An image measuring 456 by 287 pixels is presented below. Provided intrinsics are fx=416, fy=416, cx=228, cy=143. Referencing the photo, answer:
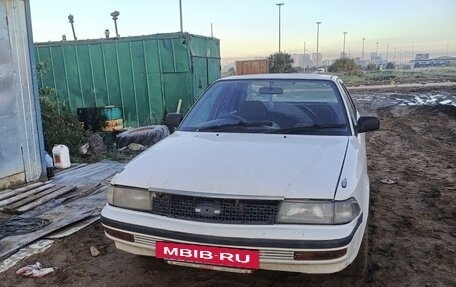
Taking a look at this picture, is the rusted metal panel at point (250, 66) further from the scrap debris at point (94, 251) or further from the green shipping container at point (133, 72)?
the scrap debris at point (94, 251)

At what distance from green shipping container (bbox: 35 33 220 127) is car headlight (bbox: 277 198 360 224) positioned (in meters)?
8.41

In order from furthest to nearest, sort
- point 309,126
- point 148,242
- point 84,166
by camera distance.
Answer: point 84,166 < point 309,126 < point 148,242

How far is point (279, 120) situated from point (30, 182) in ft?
13.6

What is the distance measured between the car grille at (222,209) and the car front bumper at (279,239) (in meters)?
0.04

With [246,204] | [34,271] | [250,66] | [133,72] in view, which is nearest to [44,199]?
Result: [34,271]

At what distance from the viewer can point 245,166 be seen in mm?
2873

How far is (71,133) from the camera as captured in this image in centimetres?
862

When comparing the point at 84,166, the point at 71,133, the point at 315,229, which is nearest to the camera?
the point at 315,229

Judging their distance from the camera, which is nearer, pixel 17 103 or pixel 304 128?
pixel 304 128

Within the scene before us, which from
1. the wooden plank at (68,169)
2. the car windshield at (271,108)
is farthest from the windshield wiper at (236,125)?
the wooden plank at (68,169)

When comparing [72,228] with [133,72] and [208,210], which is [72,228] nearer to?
[208,210]

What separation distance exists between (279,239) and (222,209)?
15.9 inches

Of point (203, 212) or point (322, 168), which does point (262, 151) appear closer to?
point (322, 168)

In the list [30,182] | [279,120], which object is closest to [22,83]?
[30,182]
